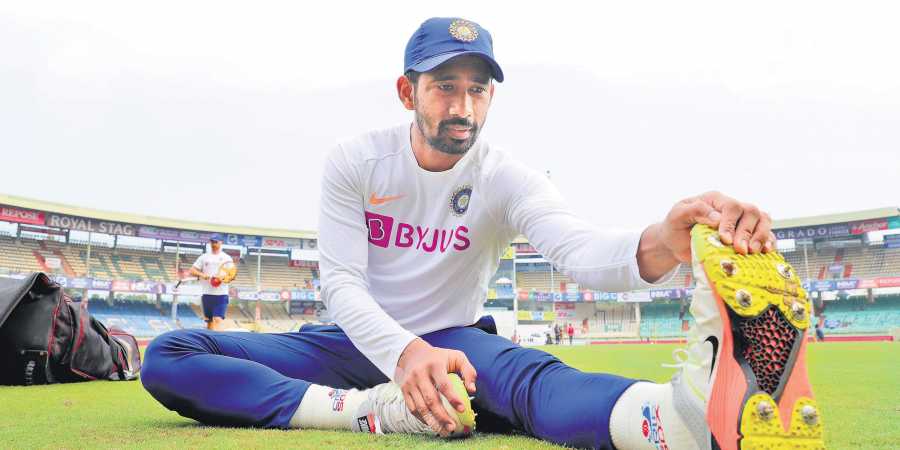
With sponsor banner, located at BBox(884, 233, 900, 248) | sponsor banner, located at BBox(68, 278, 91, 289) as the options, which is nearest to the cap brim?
sponsor banner, located at BBox(68, 278, 91, 289)

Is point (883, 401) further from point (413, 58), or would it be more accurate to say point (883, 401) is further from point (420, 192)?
point (413, 58)

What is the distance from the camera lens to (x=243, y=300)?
120 ft

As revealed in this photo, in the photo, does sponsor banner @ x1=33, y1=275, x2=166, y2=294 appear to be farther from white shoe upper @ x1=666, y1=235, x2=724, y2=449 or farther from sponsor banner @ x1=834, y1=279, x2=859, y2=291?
sponsor banner @ x1=834, y1=279, x2=859, y2=291

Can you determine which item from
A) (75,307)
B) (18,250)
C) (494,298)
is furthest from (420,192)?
(494,298)

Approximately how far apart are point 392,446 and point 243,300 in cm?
3726

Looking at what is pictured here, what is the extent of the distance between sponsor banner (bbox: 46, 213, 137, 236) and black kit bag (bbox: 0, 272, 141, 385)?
30.9 m

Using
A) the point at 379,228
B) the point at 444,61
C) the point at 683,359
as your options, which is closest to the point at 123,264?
the point at 379,228

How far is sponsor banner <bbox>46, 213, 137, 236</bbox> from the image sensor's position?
31.3 meters

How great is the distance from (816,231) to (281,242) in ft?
108

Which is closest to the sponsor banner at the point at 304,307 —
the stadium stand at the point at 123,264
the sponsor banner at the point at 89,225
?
the stadium stand at the point at 123,264

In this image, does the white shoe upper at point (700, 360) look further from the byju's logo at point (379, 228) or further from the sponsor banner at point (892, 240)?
the sponsor banner at point (892, 240)

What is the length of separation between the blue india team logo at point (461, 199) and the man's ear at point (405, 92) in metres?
0.35

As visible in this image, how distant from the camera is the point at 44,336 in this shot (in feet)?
15.1

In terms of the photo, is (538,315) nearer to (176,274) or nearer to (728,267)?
(176,274)
